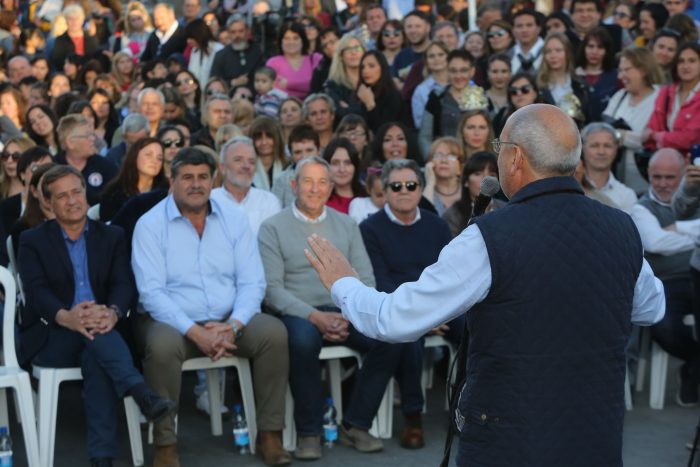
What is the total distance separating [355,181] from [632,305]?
481 centimetres

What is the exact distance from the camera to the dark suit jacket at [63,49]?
15.1 m

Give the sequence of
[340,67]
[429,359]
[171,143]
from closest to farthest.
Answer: [429,359], [171,143], [340,67]

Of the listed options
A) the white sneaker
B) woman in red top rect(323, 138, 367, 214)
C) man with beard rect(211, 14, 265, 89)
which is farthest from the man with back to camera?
man with beard rect(211, 14, 265, 89)

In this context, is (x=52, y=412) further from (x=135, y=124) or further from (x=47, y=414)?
(x=135, y=124)

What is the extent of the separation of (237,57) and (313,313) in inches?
253

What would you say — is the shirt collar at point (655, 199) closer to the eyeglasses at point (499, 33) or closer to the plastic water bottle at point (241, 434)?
the plastic water bottle at point (241, 434)

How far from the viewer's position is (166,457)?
20.4 feet

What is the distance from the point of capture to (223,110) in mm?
9914

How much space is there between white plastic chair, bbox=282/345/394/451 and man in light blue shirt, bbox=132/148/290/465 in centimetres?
22

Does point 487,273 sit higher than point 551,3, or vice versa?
point 551,3

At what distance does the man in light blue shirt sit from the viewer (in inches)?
251

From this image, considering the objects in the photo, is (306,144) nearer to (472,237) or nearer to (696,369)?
(696,369)

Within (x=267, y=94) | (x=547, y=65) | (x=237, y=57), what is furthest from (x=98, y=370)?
(x=237, y=57)

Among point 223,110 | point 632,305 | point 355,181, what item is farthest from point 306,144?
point 632,305
